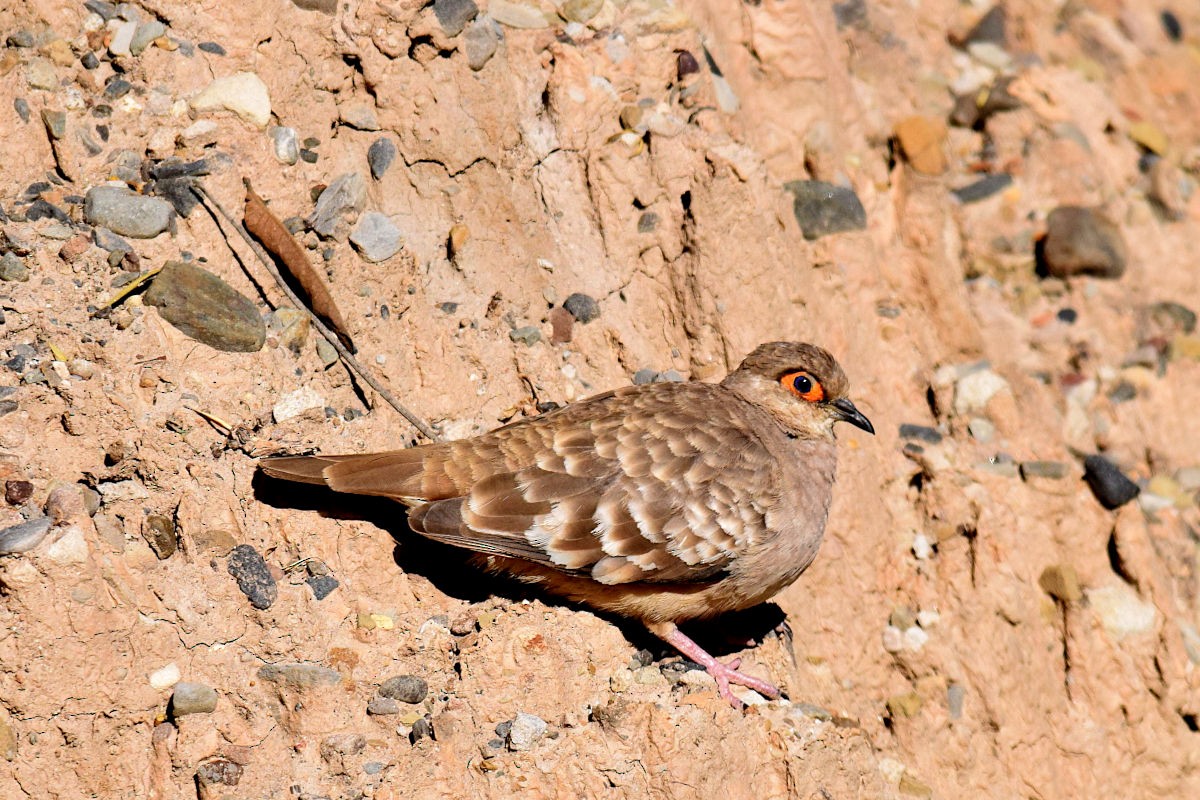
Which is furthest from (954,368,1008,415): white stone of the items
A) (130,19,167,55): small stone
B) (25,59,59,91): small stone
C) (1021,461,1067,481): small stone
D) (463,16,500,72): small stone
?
(25,59,59,91): small stone

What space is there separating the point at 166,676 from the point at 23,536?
2.76 feet

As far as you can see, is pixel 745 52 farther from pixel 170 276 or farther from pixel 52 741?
pixel 52 741

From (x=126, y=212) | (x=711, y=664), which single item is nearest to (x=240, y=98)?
(x=126, y=212)

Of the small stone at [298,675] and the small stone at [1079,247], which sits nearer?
the small stone at [298,675]

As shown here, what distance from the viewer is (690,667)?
19.1ft

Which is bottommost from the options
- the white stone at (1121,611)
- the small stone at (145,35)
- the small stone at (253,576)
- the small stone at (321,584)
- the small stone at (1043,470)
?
the white stone at (1121,611)

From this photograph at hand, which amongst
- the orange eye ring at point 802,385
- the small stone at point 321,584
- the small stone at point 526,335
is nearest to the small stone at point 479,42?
the small stone at point 526,335

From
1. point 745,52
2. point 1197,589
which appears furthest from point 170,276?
point 1197,589

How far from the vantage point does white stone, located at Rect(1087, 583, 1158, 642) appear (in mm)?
7098

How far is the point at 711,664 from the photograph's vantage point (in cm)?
581

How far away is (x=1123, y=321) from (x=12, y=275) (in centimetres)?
739

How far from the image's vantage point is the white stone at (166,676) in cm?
504

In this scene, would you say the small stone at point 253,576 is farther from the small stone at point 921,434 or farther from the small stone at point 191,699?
the small stone at point 921,434

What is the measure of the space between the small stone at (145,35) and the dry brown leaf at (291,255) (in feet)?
3.18
